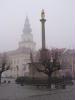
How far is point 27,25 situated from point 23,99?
12699cm

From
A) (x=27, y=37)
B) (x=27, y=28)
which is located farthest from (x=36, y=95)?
(x=27, y=28)

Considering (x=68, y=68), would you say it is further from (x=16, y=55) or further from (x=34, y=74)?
(x=34, y=74)

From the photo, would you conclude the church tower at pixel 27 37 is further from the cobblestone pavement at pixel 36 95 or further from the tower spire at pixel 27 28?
the cobblestone pavement at pixel 36 95

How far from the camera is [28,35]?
145625mm

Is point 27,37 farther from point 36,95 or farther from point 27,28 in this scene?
point 36,95

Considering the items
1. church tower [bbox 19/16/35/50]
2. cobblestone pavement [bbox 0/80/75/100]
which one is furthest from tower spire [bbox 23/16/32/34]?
cobblestone pavement [bbox 0/80/75/100]

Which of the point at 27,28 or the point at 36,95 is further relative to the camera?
the point at 27,28

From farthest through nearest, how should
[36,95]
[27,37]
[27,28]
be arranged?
[27,28]
[27,37]
[36,95]

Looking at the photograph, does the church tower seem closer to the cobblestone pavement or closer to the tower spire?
the tower spire

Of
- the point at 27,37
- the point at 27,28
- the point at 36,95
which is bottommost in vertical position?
the point at 36,95

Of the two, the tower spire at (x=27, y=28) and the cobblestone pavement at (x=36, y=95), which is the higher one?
the tower spire at (x=27, y=28)

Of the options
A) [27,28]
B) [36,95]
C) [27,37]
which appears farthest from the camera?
[27,28]

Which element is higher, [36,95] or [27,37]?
[27,37]

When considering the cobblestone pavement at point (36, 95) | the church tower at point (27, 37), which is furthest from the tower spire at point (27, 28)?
the cobblestone pavement at point (36, 95)
